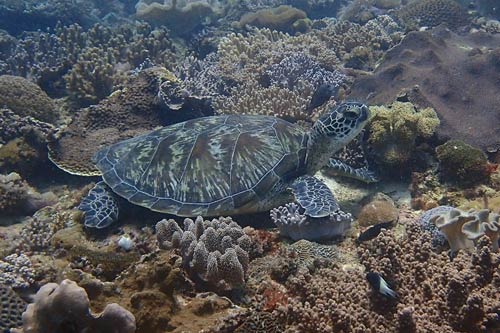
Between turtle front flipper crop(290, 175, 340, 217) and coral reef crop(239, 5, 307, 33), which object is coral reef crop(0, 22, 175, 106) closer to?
coral reef crop(239, 5, 307, 33)

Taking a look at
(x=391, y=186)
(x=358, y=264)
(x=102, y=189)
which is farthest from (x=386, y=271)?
(x=102, y=189)

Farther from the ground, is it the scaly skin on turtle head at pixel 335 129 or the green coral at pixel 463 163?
the scaly skin on turtle head at pixel 335 129

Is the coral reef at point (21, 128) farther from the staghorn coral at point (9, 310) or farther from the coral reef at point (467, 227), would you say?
the coral reef at point (467, 227)

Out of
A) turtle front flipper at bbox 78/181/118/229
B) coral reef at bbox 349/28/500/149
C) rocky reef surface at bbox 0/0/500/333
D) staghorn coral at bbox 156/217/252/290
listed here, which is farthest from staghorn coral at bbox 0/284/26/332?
coral reef at bbox 349/28/500/149

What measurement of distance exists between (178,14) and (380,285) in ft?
44.2

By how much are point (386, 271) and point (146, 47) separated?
31.1ft

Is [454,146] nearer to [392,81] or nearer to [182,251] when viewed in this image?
[392,81]

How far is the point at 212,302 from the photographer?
3.27m

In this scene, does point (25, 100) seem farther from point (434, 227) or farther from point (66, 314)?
point (434, 227)

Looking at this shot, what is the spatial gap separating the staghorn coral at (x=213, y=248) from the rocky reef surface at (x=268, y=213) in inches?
0.6

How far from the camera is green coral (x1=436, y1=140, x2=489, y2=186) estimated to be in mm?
5031

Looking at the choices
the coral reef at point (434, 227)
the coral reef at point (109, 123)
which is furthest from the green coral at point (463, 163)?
the coral reef at point (109, 123)

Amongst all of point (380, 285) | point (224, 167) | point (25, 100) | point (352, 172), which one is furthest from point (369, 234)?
point (25, 100)

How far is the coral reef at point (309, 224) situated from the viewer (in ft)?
14.2
